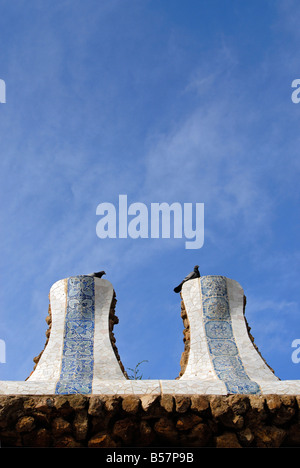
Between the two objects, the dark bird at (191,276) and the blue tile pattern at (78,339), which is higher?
the dark bird at (191,276)

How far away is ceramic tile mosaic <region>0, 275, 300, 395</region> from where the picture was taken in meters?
6.35

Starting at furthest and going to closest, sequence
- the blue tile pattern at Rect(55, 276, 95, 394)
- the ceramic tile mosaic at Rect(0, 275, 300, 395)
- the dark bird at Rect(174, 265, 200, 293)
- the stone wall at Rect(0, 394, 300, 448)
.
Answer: the dark bird at Rect(174, 265, 200, 293), the blue tile pattern at Rect(55, 276, 95, 394), the ceramic tile mosaic at Rect(0, 275, 300, 395), the stone wall at Rect(0, 394, 300, 448)

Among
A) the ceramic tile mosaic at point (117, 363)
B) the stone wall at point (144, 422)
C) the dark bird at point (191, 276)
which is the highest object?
the dark bird at point (191, 276)

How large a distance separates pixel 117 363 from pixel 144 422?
49.8 inches

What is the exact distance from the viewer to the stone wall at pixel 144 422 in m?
5.78

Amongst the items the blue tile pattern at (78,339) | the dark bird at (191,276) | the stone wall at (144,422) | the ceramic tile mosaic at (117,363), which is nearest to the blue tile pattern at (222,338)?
the ceramic tile mosaic at (117,363)

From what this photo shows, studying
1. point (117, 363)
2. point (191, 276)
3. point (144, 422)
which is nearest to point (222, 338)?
point (191, 276)

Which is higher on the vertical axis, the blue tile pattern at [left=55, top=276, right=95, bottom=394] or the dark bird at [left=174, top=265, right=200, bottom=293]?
the dark bird at [left=174, top=265, right=200, bottom=293]

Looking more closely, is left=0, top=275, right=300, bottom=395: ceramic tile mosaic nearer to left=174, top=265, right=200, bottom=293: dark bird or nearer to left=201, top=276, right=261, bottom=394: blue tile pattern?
left=201, top=276, right=261, bottom=394: blue tile pattern

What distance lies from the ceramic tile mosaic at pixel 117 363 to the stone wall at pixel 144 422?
0.26 metres

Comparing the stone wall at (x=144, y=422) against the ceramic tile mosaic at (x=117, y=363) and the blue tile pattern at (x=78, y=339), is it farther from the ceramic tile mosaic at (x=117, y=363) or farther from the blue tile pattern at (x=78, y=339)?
the blue tile pattern at (x=78, y=339)

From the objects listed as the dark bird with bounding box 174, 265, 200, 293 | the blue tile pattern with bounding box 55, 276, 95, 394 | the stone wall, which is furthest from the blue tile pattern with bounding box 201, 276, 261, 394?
the blue tile pattern with bounding box 55, 276, 95, 394

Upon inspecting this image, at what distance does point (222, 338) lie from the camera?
740 centimetres

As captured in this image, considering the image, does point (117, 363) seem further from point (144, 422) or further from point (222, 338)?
point (222, 338)
